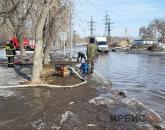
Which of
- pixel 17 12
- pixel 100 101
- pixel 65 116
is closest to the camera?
pixel 65 116

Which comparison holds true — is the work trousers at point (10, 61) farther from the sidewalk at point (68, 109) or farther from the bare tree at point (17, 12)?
the sidewalk at point (68, 109)

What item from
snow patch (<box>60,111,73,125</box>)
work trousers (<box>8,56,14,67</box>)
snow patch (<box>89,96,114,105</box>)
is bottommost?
snow patch (<box>89,96,114,105</box>)

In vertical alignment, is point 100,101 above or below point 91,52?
below

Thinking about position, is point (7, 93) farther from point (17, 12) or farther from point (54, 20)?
point (17, 12)

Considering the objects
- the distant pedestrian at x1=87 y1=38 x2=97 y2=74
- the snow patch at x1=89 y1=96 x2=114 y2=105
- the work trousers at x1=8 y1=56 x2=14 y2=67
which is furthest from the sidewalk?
the work trousers at x1=8 y1=56 x2=14 y2=67

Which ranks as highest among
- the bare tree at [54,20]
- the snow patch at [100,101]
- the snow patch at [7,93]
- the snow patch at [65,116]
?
the bare tree at [54,20]

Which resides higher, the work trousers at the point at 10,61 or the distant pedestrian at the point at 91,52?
the distant pedestrian at the point at 91,52

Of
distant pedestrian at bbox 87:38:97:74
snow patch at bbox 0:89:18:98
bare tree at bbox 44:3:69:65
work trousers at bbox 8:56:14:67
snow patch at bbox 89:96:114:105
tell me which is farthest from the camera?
work trousers at bbox 8:56:14:67

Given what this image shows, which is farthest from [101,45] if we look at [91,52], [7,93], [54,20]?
[7,93]

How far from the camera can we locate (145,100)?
14.8 meters

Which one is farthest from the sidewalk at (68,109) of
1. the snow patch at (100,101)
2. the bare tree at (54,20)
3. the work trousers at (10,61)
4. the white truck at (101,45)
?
the white truck at (101,45)

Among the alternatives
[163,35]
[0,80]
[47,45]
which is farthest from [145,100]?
[163,35]

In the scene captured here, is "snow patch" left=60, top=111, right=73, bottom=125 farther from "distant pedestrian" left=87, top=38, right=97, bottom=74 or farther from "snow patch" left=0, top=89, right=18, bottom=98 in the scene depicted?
"distant pedestrian" left=87, top=38, right=97, bottom=74

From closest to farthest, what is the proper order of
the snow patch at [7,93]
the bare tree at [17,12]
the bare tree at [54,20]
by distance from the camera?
the snow patch at [7,93], the bare tree at [54,20], the bare tree at [17,12]
